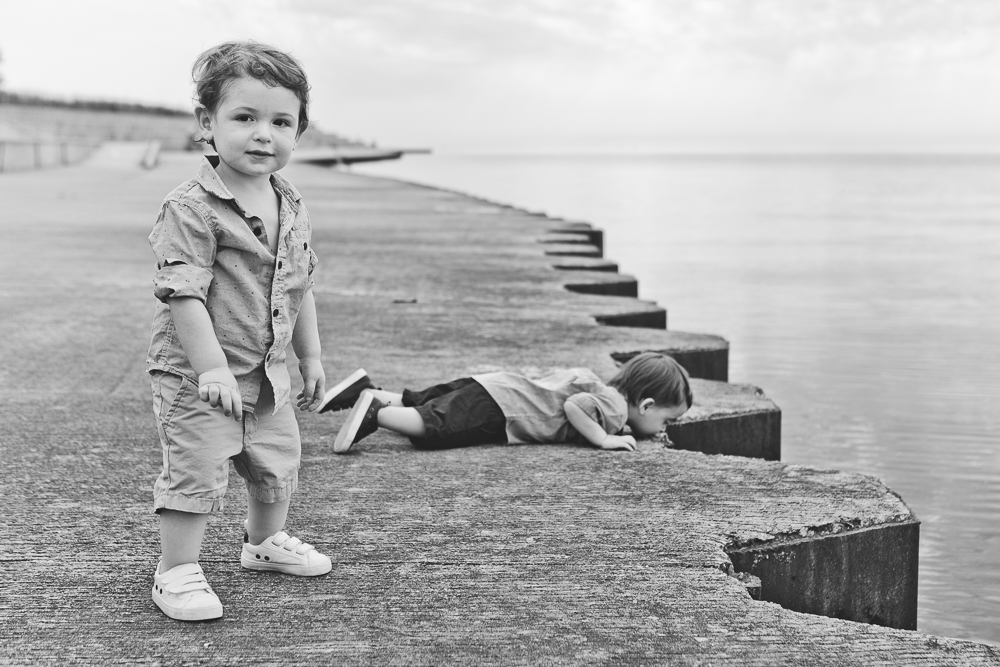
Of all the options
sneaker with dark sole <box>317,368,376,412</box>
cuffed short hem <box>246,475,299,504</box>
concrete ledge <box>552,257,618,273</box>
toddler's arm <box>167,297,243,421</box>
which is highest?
concrete ledge <box>552,257,618,273</box>

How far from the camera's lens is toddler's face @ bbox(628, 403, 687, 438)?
4.17 meters

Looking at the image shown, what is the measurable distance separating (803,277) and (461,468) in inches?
523

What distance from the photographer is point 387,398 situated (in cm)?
420

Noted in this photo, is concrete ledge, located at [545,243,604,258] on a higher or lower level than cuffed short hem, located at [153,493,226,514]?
higher

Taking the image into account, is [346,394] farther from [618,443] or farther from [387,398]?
[618,443]

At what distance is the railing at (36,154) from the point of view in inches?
961

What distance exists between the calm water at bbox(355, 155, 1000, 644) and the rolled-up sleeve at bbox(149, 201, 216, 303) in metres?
2.98

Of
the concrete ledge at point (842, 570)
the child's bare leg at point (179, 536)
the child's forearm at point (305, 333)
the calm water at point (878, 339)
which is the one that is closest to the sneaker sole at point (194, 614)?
the child's bare leg at point (179, 536)

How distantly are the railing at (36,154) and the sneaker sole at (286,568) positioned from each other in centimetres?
2334

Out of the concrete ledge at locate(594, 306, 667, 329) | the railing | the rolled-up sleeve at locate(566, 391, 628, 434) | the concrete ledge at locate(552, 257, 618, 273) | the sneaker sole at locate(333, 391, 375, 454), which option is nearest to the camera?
the sneaker sole at locate(333, 391, 375, 454)

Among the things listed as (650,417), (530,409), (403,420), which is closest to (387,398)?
(403,420)

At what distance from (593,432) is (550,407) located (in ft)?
0.64

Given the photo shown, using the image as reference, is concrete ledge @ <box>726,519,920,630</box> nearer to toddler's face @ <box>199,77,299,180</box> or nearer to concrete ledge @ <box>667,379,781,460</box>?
concrete ledge @ <box>667,379,781,460</box>

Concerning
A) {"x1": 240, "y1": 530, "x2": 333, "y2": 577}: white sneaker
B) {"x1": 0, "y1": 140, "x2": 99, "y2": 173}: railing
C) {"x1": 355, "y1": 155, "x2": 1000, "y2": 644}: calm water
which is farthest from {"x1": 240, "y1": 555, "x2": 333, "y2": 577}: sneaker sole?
{"x1": 0, "y1": 140, "x2": 99, "y2": 173}: railing
